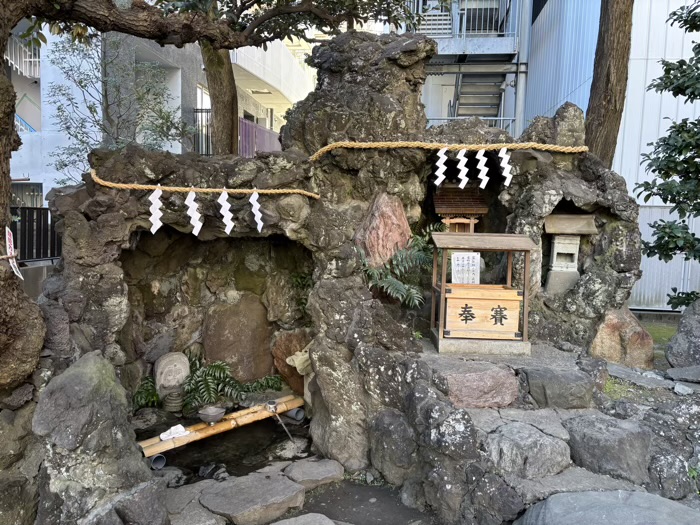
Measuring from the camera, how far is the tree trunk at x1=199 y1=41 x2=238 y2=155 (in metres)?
8.79

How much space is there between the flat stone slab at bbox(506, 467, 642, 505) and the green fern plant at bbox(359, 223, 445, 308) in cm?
250

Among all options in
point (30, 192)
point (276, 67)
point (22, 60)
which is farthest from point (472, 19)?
point (30, 192)

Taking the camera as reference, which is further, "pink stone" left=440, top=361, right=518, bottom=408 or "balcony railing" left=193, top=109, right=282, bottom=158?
"balcony railing" left=193, top=109, right=282, bottom=158

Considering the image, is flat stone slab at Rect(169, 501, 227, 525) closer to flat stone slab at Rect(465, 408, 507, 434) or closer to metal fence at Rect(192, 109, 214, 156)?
flat stone slab at Rect(465, 408, 507, 434)

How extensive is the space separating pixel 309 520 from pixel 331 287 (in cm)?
254

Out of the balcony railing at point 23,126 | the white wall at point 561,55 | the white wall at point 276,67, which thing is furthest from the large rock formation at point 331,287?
the white wall at point 276,67

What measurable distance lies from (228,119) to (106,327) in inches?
185

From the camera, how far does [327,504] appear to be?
16.4ft

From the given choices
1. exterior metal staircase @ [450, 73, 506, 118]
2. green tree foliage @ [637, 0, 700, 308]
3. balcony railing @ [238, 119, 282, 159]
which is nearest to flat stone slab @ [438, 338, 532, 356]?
green tree foliage @ [637, 0, 700, 308]

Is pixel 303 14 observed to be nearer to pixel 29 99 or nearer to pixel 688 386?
pixel 688 386

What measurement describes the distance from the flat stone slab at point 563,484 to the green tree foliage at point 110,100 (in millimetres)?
8927

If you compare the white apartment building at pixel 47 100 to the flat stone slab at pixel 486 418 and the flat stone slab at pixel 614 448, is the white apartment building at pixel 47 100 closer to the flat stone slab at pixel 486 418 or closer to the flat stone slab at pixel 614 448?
the flat stone slab at pixel 486 418

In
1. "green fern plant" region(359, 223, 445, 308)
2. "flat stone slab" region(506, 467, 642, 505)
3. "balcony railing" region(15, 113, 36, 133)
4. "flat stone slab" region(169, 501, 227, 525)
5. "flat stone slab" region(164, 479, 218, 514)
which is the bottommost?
"flat stone slab" region(169, 501, 227, 525)

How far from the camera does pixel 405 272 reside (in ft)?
21.7
